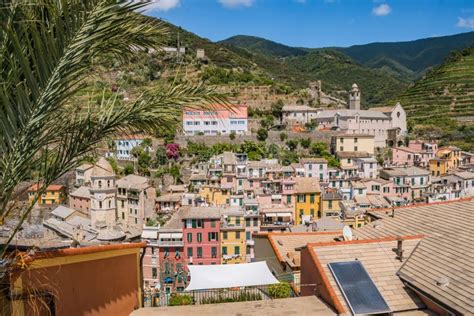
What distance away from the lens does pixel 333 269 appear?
6246 millimetres

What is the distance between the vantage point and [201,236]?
31219mm

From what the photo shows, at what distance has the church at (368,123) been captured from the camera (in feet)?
206

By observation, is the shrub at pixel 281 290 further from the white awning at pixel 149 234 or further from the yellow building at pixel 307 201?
the yellow building at pixel 307 201

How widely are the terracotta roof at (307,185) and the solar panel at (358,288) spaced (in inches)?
1401

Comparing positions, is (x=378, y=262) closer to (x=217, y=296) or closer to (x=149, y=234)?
(x=217, y=296)

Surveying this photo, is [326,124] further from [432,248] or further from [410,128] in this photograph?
[432,248]

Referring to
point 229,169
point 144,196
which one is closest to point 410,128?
point 229,169

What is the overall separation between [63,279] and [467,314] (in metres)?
4.73

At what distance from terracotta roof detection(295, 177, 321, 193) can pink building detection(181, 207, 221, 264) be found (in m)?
12.5

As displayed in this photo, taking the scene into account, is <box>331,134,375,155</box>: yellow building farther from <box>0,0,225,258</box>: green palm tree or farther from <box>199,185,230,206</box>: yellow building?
<box>0,0,225,258</box>: green palm tree

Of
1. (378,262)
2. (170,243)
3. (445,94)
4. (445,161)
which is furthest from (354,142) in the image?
(378,262)

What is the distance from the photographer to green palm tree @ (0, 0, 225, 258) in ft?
10.9

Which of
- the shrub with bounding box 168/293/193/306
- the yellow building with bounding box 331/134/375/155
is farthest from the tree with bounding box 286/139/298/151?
the shrub with bounding box 168/293/193/306

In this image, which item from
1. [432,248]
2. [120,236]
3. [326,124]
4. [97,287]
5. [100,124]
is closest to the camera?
[100,124]
